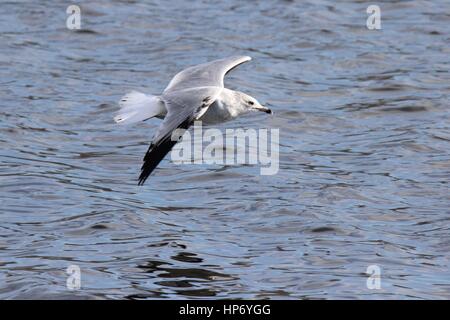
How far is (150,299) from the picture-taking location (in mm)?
8109

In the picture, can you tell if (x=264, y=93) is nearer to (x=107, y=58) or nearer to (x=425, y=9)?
(x=107, y=58)

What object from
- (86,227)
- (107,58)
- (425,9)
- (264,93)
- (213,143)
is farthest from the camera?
(425,9)

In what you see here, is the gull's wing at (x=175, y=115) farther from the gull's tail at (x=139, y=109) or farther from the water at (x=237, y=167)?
the water at (x=237, y=167)

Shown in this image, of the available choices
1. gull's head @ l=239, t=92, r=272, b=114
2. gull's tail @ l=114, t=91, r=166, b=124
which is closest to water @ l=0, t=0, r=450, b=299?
gull's head @ l=239, t=92, r=272, b=114

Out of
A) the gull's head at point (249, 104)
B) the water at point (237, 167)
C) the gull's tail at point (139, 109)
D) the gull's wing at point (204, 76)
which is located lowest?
the water at point (237, 167)

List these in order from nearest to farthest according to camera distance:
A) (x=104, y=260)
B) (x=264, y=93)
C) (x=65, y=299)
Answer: (x=65, y=299) < (x=104, y=260) < (x=264, y=93)

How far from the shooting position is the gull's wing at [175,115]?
8.41m

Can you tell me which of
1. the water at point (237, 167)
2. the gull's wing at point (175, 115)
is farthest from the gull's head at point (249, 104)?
the water at point (237, 167)

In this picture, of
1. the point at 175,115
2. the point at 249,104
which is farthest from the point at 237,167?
the point at 175,115

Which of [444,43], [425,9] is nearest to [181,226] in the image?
[444,43]

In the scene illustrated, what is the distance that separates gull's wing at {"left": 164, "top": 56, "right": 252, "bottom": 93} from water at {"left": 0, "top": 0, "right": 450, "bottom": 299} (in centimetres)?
105

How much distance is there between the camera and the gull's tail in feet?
30.4

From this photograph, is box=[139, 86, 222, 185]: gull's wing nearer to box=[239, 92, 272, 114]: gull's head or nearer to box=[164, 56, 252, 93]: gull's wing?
box=[164, 56, 252, 93]: gull's wing

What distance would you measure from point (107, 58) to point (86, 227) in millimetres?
6311
